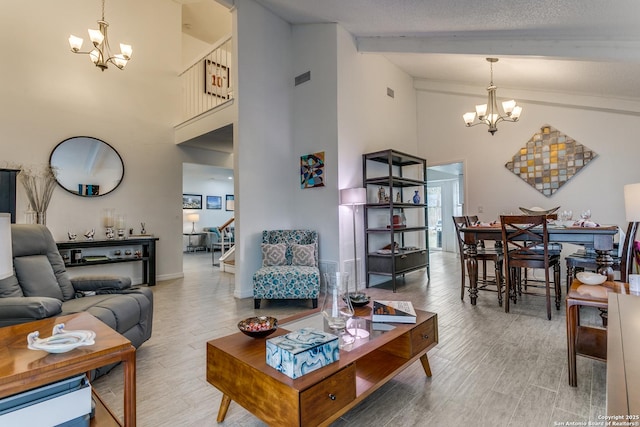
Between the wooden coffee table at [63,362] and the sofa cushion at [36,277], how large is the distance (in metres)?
0.95

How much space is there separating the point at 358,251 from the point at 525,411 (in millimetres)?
3204

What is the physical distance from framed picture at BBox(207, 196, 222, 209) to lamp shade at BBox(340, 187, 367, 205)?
330 inches

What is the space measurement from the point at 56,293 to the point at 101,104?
371 cm

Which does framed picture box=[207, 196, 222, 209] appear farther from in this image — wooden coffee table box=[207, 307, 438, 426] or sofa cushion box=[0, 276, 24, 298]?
wooden coffee table box=[207, 307, 438, 426]

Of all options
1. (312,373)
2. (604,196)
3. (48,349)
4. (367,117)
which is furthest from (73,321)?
(604,196)

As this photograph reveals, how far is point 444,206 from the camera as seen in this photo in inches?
397

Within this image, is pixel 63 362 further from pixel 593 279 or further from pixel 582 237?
pixel 582 237

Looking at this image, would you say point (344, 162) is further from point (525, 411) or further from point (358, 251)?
point (525, 411)

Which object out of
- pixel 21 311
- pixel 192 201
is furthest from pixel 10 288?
pixel 192 201

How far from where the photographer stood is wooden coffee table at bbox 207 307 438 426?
124cm

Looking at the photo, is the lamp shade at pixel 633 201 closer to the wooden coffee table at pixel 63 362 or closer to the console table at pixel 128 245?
the wooden coffee table at pixel 63 362

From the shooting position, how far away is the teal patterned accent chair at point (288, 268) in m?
3.76

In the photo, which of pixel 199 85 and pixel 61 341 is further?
pixel 199 85

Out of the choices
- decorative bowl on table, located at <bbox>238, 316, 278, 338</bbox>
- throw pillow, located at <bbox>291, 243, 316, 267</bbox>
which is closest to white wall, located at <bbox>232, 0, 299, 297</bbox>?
throw pillow, located at <bbox>291, 243, 316, 267</bbox>
